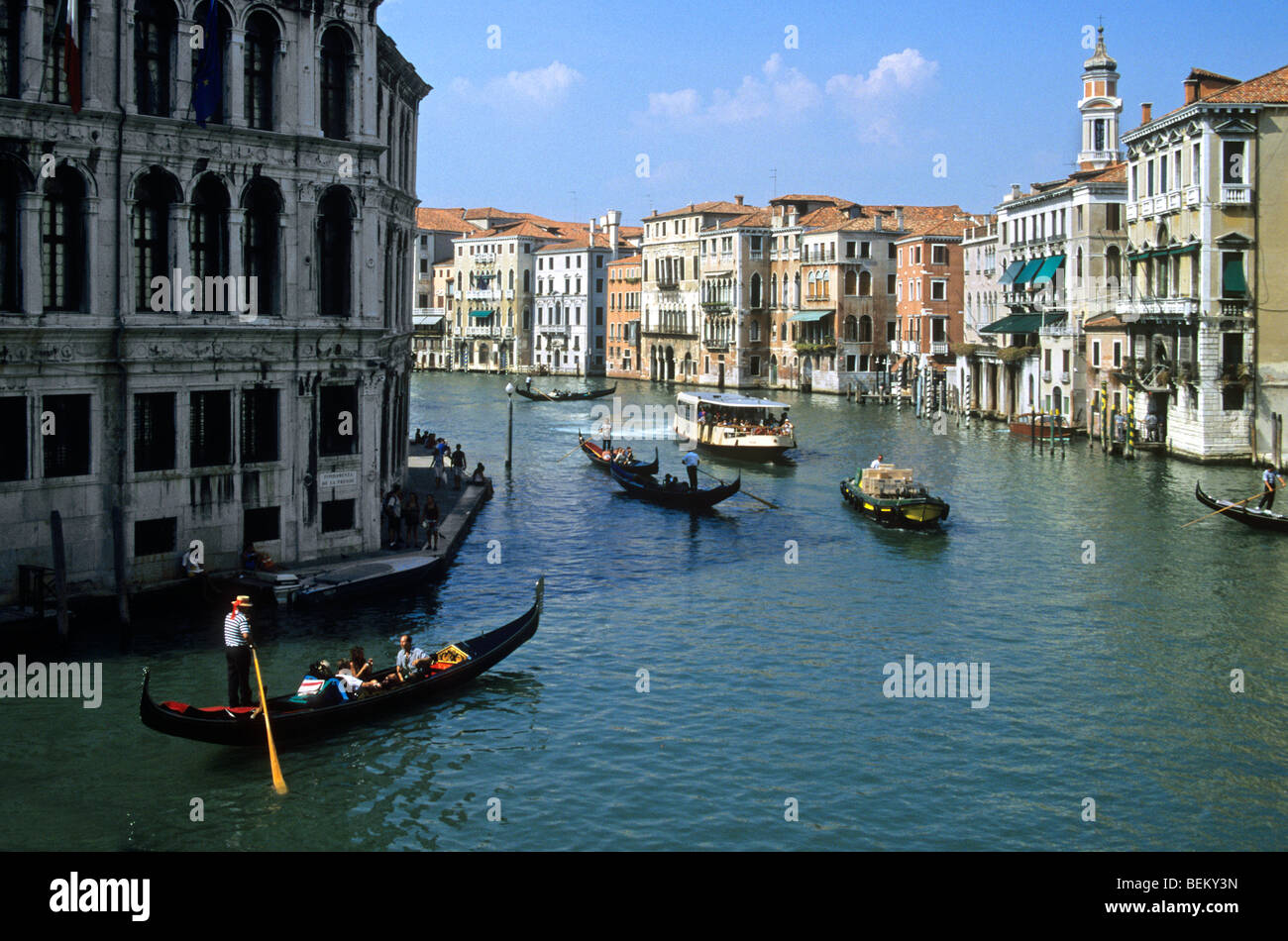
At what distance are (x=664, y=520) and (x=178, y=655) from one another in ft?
52.3

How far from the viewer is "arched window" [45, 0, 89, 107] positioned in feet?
60.9

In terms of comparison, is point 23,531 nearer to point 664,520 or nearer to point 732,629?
point 732,629

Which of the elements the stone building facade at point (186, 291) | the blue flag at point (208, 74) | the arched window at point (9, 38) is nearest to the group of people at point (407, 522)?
the stone building facade at point (186, 291)

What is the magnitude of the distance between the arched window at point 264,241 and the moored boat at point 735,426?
23.3 m

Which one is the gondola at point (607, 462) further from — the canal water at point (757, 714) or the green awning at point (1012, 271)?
the green awning at point (1012, 271)

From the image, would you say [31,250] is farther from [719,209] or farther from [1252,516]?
[719,209]

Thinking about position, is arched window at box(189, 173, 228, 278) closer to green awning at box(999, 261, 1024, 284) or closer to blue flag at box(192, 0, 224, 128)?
blue flag at box(192, 0, 224, 128)

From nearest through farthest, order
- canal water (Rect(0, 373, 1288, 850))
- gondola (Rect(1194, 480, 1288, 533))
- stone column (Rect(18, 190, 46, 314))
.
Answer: canal water (Rect(0, 373, 1288, 850)), stone column (Rect(18, 190, 46, 314)), gondola (Rect(1194, 480, 1288, 533))

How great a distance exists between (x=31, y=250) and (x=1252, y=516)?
2379 centimetres

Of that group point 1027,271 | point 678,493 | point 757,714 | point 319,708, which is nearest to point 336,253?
point 319,708

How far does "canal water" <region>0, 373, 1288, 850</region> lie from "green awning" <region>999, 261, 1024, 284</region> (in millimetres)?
29432

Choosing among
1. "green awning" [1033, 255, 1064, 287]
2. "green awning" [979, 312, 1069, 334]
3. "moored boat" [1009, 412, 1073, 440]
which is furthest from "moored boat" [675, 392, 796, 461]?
"green awning" [1033, 255, 1064, 287]

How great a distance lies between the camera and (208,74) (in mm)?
19844
